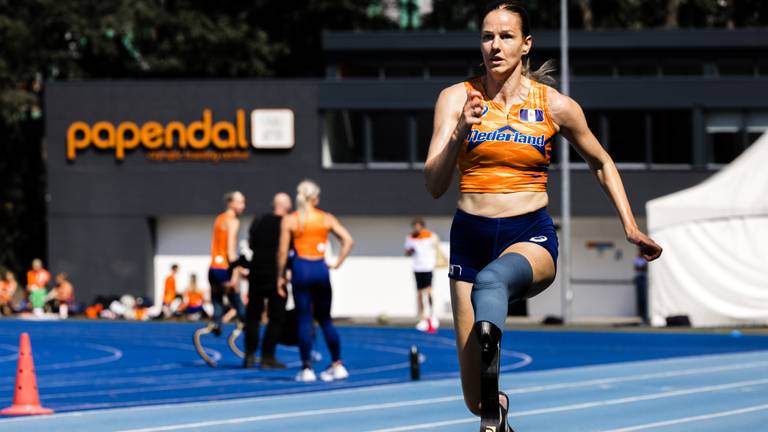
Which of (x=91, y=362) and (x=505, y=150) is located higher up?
(x=505, y=150)

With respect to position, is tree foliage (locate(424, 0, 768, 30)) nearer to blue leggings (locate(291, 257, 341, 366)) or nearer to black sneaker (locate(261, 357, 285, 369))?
black sneaker (locate(261, 357, 285, 369))

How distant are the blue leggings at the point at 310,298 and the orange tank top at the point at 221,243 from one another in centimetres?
275

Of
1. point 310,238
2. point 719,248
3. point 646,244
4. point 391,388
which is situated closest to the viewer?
point 646,244

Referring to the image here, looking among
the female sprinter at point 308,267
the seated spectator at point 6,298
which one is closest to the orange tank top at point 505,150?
the female sprinter at point 308,267

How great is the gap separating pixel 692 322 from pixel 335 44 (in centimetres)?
1718

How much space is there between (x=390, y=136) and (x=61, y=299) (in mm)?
9916

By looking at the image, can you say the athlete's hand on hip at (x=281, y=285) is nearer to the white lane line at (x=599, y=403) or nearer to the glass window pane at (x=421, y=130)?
the white lane line at (x=599, y=403)

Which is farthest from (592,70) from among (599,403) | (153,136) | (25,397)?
(25,397)

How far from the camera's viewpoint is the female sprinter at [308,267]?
15367 mm

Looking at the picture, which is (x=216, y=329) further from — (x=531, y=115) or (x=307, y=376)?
(x=531, y=115)

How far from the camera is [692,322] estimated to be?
30.4 meters

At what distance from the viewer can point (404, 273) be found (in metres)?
42.2

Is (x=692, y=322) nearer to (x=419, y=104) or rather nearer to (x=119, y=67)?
(x=419, y=104)

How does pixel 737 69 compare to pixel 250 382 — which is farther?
pixel 737 69
